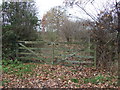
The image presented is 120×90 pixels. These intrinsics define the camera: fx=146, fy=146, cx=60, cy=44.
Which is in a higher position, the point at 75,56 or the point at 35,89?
the point at 75,56

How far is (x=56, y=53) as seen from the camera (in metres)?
8.92

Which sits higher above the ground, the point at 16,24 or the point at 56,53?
the point at 16,24

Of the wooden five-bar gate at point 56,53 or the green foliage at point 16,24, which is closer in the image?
the wooden five-bar gate at point 56,53

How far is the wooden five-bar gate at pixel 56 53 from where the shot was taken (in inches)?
330

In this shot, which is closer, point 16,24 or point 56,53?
point 56,53

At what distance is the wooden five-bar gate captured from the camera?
330 inches

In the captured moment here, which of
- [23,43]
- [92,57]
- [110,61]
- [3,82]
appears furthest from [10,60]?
[110,61]

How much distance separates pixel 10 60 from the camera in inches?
347

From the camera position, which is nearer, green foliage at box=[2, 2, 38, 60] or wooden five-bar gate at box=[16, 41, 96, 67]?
wooden five-bar gate at box=[16, 41, 96, 67]

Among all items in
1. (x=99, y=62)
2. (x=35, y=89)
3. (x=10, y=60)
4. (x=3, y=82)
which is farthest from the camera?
(x=10, y=60)

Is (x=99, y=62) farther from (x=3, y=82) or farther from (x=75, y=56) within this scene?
(x=3, y=82)

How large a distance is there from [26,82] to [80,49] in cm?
411

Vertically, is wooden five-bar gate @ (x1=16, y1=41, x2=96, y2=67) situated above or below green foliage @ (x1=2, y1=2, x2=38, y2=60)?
below

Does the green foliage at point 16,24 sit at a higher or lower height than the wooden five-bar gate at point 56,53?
higher
